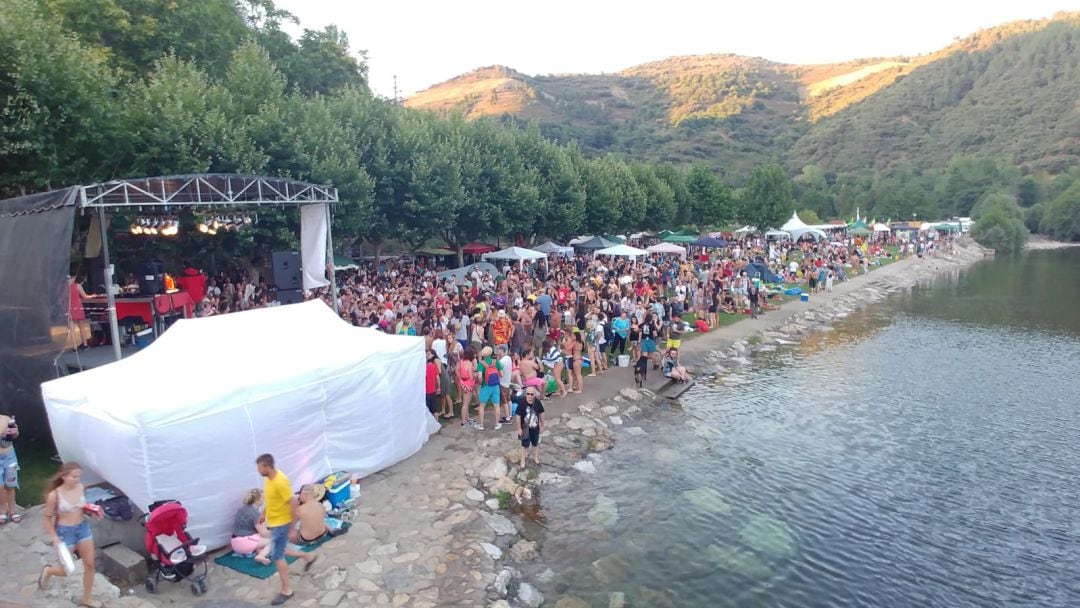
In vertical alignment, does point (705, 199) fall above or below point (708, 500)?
above

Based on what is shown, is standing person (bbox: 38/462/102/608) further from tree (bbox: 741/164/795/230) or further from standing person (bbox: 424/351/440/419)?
tree (bbox: 741/164/795/230)

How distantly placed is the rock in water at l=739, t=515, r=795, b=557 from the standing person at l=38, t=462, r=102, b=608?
312 inches

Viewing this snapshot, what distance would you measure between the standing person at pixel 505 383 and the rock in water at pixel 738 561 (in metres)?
4.77

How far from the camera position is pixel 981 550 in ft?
30.0

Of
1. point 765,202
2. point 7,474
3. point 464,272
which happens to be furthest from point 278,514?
point 765,202

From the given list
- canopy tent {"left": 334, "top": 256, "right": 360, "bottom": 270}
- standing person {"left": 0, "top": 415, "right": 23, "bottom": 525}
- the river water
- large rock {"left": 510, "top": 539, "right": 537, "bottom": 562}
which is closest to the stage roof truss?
standing person {"left": 0, "top": 415, "right": 23, "bottom": 525}

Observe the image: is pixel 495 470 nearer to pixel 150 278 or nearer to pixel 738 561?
pixel 738 561

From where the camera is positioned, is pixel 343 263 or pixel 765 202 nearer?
pixel 343 263

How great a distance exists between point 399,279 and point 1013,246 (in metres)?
76.0

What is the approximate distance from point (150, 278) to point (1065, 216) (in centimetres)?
10010

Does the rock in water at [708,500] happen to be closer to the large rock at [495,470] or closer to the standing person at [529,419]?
the standing person at [529,419]

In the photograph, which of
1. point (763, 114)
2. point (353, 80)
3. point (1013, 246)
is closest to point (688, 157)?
point (763, 114)

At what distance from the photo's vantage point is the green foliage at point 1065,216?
80500 mm

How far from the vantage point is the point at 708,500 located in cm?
1042
